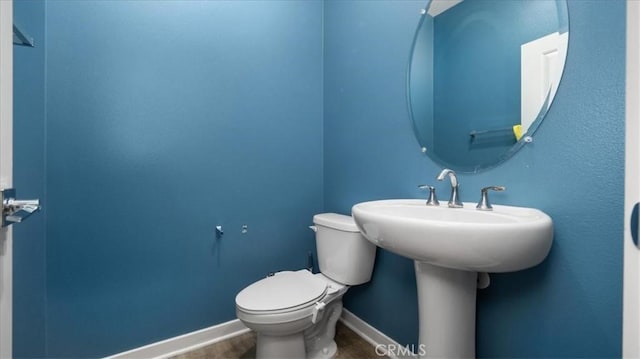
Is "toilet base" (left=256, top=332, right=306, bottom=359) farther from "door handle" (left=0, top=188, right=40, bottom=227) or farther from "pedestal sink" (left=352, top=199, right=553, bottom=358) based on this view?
"door handle" (left=0, top=188, right=40, bottom=227)

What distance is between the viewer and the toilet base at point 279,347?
46.1 inches

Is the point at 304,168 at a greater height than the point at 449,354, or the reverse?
the point at 304,168

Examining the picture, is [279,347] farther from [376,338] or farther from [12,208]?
[12,208]

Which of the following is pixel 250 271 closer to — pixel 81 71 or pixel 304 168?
pixel 304 168

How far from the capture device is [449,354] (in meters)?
0.91

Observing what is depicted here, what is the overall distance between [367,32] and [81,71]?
4.54 feet

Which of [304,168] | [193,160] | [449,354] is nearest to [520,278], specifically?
[449,354]

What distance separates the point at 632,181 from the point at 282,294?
1.12 meters

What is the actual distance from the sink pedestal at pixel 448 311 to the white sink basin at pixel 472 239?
201 millimetres

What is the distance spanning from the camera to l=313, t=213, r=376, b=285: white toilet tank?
136 centimetres

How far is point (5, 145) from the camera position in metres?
0.54

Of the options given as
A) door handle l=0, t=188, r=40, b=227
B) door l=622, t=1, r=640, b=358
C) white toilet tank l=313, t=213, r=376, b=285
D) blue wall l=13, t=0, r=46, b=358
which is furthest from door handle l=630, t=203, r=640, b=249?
blue wall l=13, t=0, r=46, b=358

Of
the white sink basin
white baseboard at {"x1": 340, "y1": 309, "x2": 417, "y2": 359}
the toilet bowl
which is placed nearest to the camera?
the white sink basin

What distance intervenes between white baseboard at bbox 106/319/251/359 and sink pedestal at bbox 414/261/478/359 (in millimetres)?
1085
